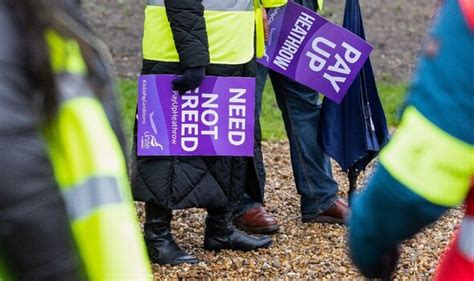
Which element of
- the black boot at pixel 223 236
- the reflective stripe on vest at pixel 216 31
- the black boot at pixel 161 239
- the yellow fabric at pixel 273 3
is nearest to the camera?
the reflective stripe on vest at pixel 216 31

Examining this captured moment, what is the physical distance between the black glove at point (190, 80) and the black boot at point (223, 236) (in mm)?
740

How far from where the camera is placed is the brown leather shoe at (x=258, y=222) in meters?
5.73

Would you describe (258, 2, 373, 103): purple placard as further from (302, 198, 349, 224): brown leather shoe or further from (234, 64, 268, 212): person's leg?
(302, 198, 349, 224): brown leather shoe

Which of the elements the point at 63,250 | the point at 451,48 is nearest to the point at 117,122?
the point at 63,250

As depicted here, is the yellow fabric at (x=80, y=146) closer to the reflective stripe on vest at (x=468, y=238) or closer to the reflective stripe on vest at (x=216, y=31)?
the reflective stripe on vest at (x=468, y=238)

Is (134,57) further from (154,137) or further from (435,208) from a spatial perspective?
(435,208)

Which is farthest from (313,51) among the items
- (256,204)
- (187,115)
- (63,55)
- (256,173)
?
(63,55)

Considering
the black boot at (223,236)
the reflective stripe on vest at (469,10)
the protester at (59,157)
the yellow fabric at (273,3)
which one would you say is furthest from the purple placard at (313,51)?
the protester at (59,157)

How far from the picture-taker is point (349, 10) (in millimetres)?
5777

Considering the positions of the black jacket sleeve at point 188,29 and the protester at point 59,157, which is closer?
the protester at point 59,157

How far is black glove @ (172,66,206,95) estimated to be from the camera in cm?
482

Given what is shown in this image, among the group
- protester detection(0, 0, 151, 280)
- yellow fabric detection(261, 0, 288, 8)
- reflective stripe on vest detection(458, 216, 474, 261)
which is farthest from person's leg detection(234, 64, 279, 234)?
protester detection(0, 0, 151, 280)

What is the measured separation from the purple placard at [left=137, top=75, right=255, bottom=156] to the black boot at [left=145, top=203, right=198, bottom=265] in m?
0.37

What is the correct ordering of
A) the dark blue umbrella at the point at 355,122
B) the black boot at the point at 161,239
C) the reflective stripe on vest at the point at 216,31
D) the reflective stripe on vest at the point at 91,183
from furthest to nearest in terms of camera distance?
the dark blue umbrella at the point at 355,122 < the black boot at the point at 161,239 < the reflective stripe on vest at the point at 216,31 < the reflective stripe on vest at the point at 91,183
